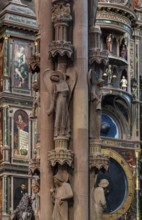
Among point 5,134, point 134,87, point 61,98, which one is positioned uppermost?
point 134,87

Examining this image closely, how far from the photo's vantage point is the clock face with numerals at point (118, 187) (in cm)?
3928

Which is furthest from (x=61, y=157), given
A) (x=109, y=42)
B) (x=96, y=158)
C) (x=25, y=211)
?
(x=109, y=42)

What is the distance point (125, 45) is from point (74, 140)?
3026 centimetres

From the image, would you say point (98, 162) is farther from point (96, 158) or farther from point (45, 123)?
point (45, 123)

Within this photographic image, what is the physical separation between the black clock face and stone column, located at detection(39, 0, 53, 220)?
27847 millimetres

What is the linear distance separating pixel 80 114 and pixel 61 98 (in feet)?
0.96

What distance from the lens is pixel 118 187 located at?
3978cm

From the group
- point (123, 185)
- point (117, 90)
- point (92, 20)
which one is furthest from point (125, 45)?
point (92, 20)

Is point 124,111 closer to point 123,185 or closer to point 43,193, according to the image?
point 123,185

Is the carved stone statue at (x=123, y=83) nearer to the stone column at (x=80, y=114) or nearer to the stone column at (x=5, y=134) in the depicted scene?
the stone column at (x=5, y=134)

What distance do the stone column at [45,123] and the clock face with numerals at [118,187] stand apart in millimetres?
27847

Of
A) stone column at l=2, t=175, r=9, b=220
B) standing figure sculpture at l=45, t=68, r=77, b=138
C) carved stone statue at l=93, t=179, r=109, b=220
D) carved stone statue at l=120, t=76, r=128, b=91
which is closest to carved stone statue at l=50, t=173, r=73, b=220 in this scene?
carved stone statue at l=93, t=179, r=109, b=220

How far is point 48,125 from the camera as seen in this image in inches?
439

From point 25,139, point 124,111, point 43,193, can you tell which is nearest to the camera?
point 43,193
